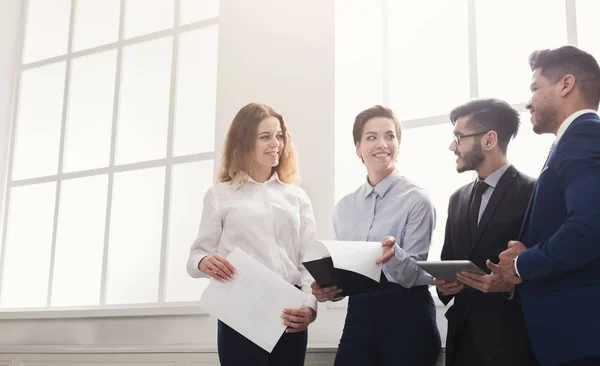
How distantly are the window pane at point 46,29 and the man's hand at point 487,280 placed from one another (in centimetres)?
368

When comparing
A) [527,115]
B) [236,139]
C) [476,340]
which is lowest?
[476,340]

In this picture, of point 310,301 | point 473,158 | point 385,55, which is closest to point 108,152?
point 385,55

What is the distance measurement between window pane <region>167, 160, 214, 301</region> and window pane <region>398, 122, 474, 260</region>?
1.20 meters

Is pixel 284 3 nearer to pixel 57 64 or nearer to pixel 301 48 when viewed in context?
pixel 301 48

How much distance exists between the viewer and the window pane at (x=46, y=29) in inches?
193

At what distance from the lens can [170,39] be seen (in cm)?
437

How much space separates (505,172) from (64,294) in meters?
3.13

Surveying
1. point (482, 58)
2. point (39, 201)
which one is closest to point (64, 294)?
point (39, 201)

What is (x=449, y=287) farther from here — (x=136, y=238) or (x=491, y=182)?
(x=136, y=238)

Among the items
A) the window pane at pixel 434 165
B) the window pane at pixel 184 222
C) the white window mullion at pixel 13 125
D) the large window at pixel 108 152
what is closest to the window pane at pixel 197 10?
the large window at pixel 108 152

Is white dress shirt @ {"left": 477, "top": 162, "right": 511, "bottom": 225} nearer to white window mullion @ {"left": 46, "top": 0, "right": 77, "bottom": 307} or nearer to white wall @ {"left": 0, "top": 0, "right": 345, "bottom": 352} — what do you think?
white wall @ {"left": 0, "top": 0, "right": 345, "bottom": 352}

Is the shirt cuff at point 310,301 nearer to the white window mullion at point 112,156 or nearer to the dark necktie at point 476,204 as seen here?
the dark necktie at point 476,204

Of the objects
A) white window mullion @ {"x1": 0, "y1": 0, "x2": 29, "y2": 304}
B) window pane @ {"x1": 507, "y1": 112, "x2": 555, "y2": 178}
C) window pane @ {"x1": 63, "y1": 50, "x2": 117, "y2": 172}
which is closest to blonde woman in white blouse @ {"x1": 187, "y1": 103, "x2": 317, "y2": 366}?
window pane @ {"x1": 507, "y1": 112, "x2": 555, "y2": 178}

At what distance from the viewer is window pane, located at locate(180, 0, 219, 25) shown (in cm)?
424
